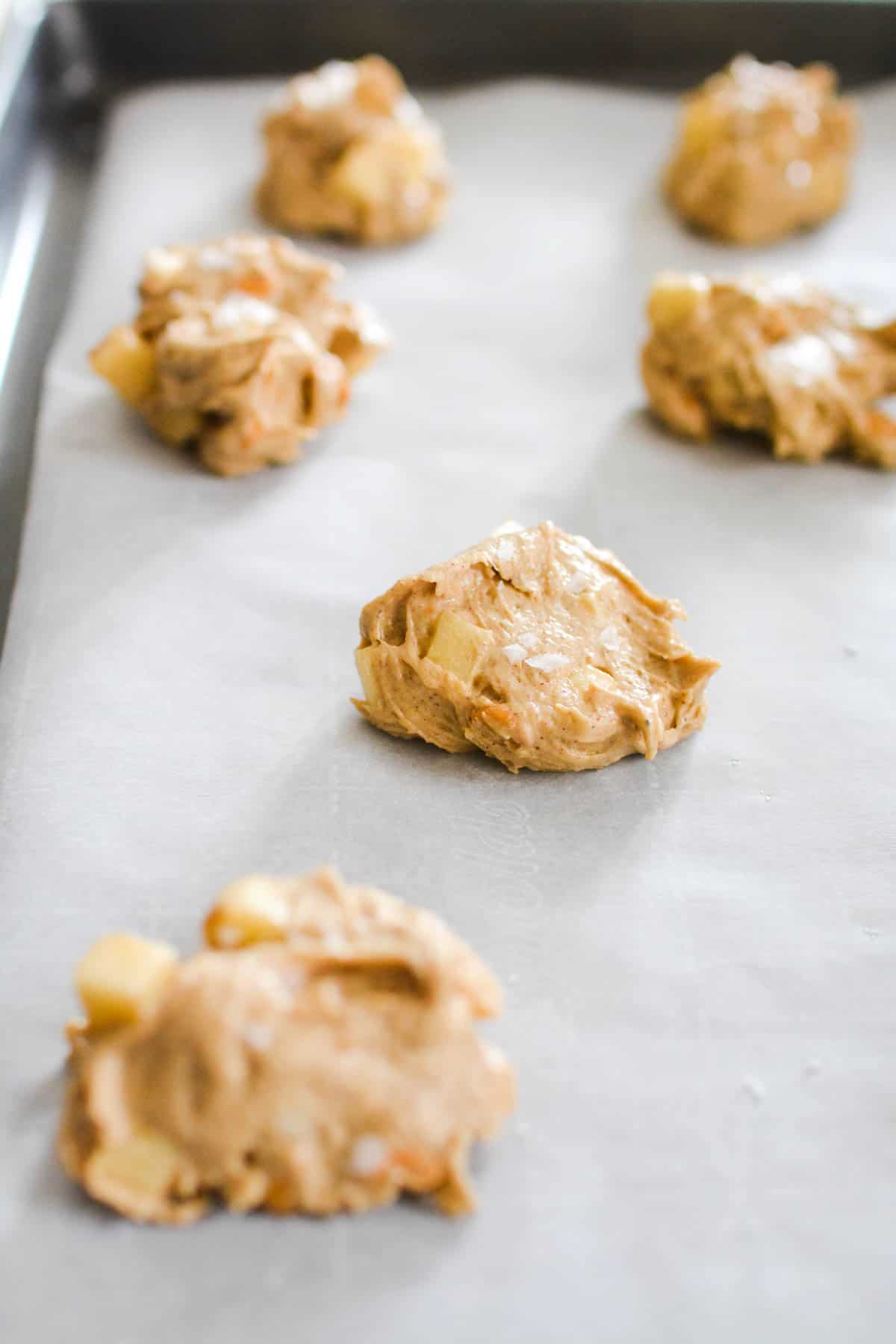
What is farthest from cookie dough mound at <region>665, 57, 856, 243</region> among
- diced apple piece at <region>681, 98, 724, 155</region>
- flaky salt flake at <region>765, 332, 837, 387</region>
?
flaky salt flake at <region>765, 332, 837, 387</region>

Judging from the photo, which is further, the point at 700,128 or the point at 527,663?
the point at 700,128

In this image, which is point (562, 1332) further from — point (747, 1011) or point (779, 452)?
point (779, 452)

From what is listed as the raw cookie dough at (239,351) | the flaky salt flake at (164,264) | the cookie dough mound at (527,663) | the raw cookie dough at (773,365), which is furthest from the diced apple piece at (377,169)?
the cookie dough mound at (527,663)

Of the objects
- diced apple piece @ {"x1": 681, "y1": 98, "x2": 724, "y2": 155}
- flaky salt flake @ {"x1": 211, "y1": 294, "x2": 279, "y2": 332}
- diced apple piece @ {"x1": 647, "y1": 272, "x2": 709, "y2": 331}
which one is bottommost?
diced apple piece @ {"x1": 647, "y1": 272, "x2": 709, "y2": 331}

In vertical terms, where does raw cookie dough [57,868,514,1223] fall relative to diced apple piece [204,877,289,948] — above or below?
below

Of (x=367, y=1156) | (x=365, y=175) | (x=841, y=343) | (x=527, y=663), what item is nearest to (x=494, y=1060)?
(x=367, y=1156)

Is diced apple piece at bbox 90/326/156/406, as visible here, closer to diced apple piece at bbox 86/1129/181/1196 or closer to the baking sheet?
the baking sheet

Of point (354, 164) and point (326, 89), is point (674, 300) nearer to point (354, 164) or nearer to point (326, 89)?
point (354, 164)

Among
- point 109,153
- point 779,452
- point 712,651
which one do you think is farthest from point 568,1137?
point 109,153
